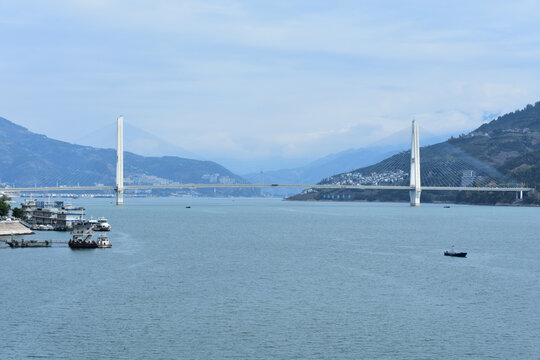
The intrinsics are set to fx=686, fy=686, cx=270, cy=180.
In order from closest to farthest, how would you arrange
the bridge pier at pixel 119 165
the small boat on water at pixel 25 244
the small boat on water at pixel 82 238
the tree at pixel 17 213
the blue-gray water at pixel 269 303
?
the blue-gray water at pixel 269 303 → the small boat on water at pixel 25 244 → the small boat on water at pixel 82 238 → the tree at pixel 17 213 → the bridge pier at pixel 119 165

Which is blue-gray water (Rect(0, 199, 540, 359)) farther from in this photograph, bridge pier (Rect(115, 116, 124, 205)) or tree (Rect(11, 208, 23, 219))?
bridge pier (Rect(115, 116, 124, 205))

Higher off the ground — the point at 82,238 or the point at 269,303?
the point at 82,238

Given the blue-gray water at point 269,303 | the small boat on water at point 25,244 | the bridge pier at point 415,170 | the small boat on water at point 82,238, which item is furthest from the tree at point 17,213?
the bridge pier at point 415,170

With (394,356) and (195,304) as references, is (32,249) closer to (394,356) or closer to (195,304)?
(195,304)

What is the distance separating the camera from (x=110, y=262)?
47.1 m

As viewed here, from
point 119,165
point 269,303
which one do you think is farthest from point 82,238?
point 119,165

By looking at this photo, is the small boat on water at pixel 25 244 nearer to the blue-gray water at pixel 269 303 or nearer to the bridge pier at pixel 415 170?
the blue-gray water at pixel 269 303

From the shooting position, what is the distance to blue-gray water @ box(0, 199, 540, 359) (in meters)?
24.9

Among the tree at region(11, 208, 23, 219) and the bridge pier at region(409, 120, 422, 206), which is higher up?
the bridge pier at region(409, 120, 422, 206)

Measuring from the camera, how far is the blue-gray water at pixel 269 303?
24891 millimetres

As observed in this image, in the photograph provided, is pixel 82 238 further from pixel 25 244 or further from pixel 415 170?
pixel 415 170

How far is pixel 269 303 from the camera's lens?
32250 millimetres

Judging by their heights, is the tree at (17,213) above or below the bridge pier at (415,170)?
below

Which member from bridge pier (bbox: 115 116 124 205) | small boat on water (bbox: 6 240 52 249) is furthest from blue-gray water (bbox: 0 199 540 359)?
bridge pier (bbox: 115 116 124 205)
